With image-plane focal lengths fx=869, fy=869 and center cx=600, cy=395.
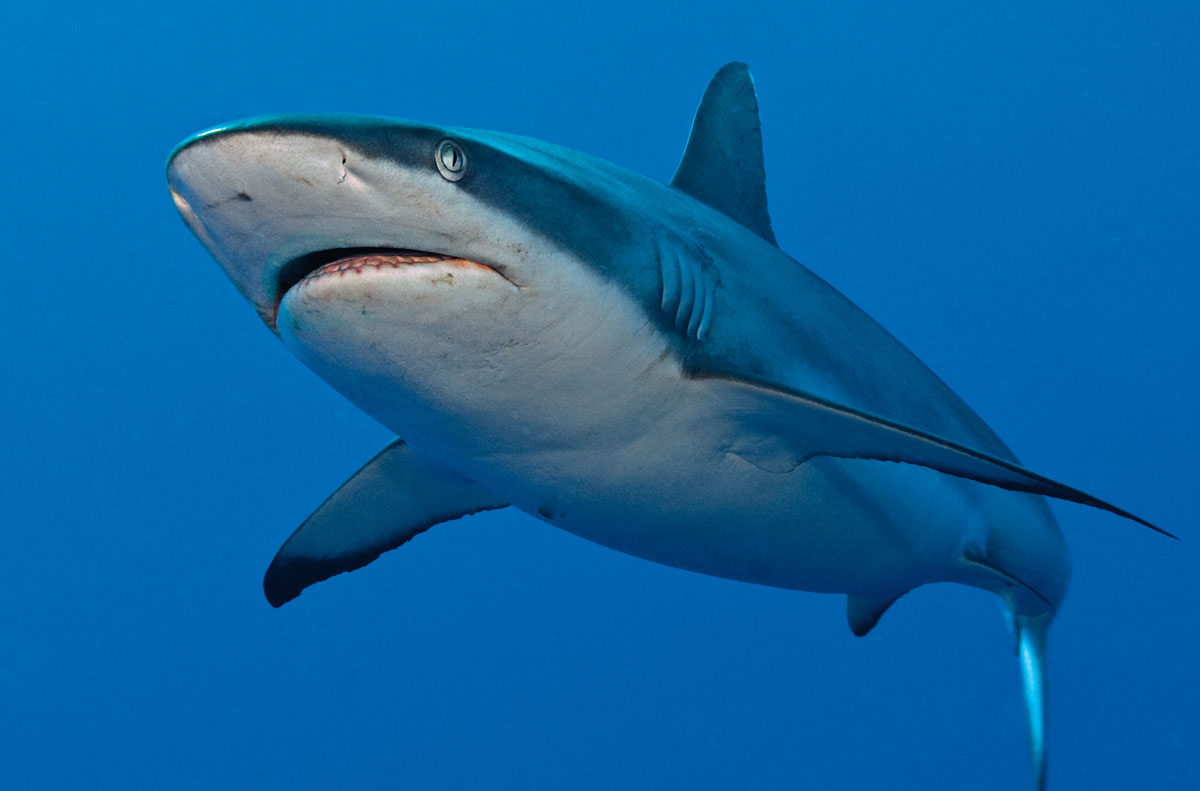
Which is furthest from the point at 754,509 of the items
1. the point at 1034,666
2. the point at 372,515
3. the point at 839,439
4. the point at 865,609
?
the point at 1034,666

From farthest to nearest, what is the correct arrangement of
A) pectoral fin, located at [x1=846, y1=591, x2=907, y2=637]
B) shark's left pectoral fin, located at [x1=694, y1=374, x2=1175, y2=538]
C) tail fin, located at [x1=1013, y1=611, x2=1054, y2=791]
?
tail fin, located at [x1=1013, y1=611, x2=1054, y2=791] → pectoral fin, located at [x1=846, y1=591, x2=907, y2=637] → shark's left pectoral fin, located at [x1=694, y1=374, x2=1175, y2=538]

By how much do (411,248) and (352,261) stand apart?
11 cm

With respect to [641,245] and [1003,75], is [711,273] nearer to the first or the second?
[641,245]

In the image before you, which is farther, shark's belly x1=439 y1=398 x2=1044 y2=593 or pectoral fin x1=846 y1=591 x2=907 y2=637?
pectoral fin x1=846 y1=591 x2=907 y2=637

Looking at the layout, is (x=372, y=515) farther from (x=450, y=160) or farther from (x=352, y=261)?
(x=450, y=160)

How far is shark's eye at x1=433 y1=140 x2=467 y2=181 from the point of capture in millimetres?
1550

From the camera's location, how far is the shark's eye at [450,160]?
1550mm

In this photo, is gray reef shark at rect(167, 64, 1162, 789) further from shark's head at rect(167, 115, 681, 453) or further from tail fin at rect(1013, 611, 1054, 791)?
tail fin at rect(1013, 611, 1054, 791)

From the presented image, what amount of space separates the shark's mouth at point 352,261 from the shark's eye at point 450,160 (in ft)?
0.51

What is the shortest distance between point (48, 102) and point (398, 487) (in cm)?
5554

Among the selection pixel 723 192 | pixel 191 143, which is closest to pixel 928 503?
pixel 723 192

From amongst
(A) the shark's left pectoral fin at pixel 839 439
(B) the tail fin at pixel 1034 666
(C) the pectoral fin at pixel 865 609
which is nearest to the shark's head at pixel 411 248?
(A) the shark's left pectoral fin at pixel 839 439

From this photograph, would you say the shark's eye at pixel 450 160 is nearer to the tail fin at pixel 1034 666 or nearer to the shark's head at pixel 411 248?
the shark's head at pixel 411 248

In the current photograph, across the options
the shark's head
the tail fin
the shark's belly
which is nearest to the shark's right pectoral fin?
the shark's belly
